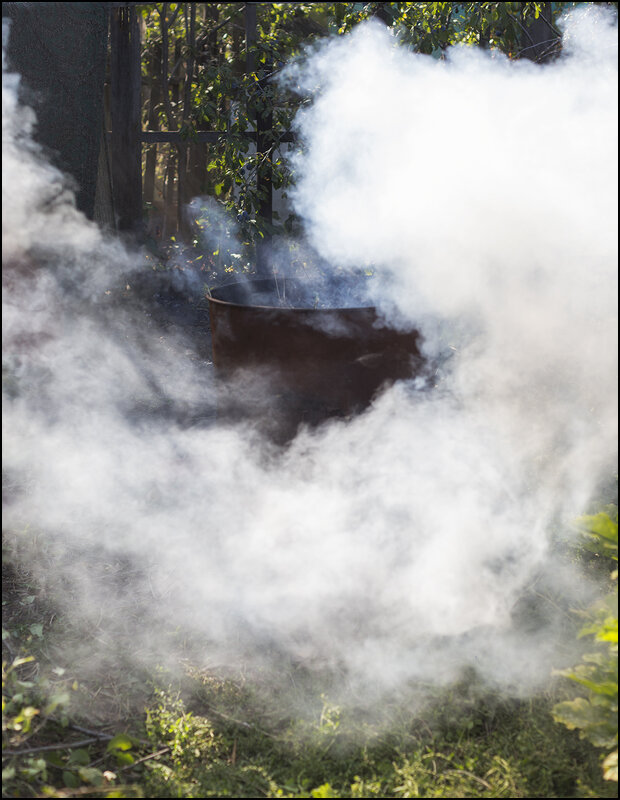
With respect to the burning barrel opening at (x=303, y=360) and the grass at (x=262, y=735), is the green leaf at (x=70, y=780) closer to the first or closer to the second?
the grass at (x=262, y=735)

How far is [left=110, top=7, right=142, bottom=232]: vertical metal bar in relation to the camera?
593 cm

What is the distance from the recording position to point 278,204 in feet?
31.8

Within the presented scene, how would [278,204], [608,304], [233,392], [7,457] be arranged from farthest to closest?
[278,204] < [7,457] < [233,392] < [608,304]

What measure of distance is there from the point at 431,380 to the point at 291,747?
167 centimetres

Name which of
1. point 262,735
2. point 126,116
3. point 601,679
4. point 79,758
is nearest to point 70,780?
point 79,758

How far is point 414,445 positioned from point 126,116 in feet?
15.3

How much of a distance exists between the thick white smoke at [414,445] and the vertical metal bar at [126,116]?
2.40 m

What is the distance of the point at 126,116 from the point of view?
240 inches

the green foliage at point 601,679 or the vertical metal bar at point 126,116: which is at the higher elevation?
the vertical metal bar at point 126,116

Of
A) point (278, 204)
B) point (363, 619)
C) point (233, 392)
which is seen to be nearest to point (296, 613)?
point (363, 619)

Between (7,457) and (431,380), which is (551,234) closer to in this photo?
(431,380)

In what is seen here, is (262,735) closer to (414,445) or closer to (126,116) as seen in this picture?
(414,445)

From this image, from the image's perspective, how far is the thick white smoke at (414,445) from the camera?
2.56 m

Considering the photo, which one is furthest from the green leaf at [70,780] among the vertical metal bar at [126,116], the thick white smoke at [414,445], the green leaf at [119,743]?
the vertical metal bar at [126,116]
